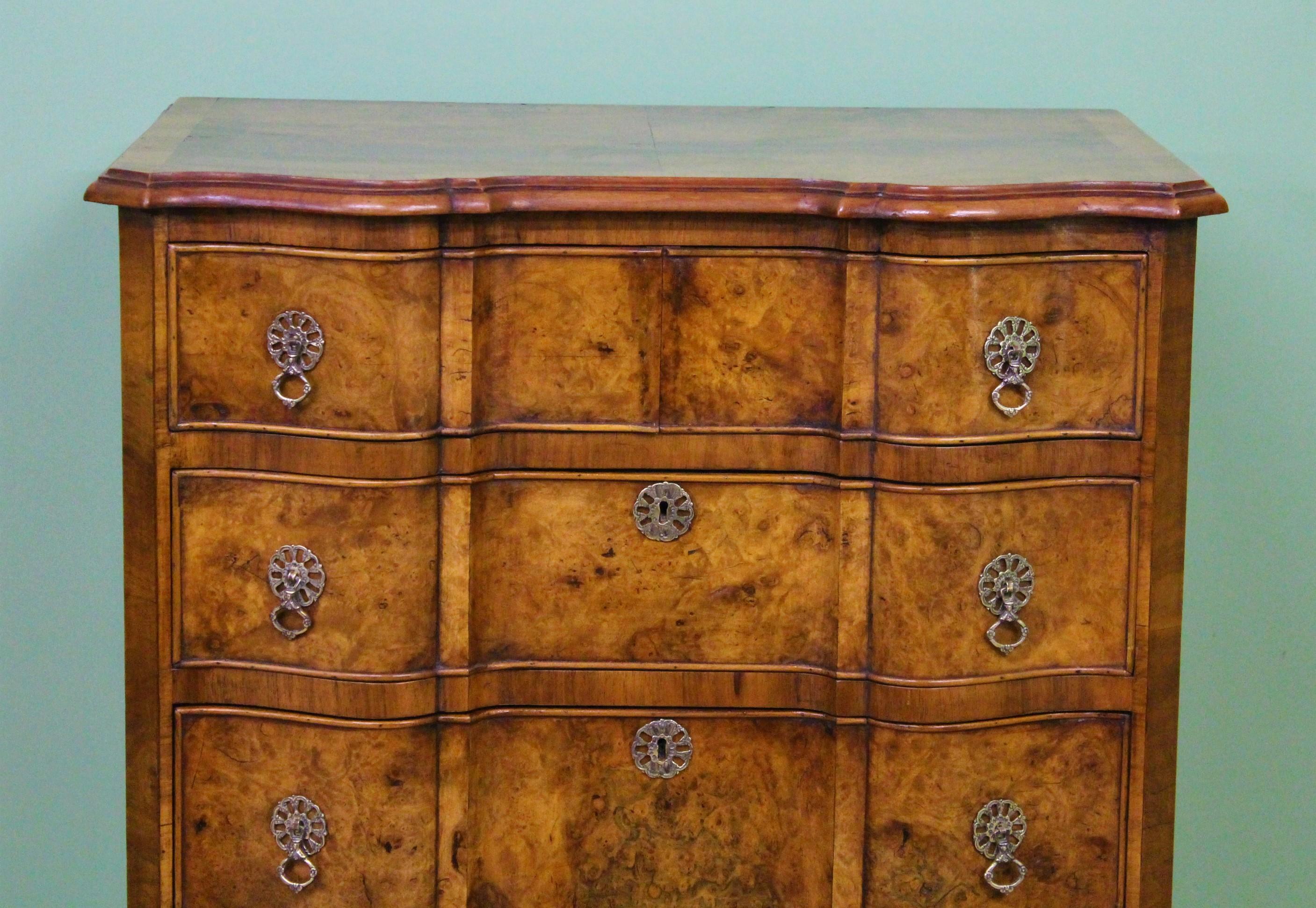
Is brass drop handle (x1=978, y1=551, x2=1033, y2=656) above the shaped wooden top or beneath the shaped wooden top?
beneath

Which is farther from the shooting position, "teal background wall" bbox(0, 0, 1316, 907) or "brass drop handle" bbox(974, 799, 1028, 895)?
"teal background wall" bbox(0, 0, 1316, 907)

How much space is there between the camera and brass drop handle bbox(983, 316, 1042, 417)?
8.05ft

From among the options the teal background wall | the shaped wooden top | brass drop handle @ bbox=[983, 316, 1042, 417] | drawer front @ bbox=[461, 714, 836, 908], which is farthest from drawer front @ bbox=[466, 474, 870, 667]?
the teal background wall

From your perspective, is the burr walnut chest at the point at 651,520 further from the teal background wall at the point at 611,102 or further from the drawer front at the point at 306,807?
the teal background wall at the point at 611,102

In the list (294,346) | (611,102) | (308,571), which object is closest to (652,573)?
(308,571)

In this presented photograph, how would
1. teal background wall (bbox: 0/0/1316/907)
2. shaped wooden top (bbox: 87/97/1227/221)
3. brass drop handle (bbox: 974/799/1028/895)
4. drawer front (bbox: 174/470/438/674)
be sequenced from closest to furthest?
1. shaped wooden top (bbox: 87/97/1227/221)
2. drawer front (bbox: 174/470/438/674)
3. brass drop handle (bbox: 974/799/1028/895)
4. teal background wall (bbox: 0/0/1316/907)

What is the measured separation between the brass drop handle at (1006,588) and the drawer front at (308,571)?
71cm

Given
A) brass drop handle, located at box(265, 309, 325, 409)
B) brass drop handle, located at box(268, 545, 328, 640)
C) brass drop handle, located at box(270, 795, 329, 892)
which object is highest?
brass drop handle, located at box(265, 309, 325, 409)

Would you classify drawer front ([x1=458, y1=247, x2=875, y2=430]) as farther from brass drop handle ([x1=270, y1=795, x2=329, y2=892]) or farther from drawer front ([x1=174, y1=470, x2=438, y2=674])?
brass drop handle ([x1=270, y1=795, x2=329, y2=892])

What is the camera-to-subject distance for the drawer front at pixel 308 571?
2496 mm

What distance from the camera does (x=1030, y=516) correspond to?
8.30 feet

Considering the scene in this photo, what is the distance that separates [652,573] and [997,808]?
555 mm

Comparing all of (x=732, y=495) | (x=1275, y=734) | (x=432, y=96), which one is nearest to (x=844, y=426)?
(x=732, y=495)

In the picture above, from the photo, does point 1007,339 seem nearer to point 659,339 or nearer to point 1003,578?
point 1003,578
